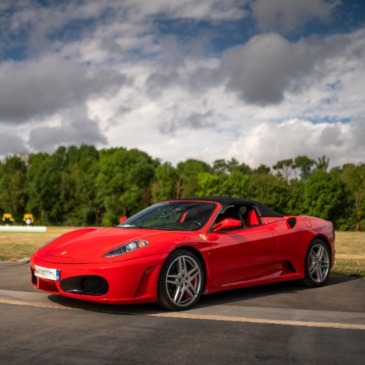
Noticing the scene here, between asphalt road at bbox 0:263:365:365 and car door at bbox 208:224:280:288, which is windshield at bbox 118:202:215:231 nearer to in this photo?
car door at bbox 208:224:280:288

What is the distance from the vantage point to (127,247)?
5832 millimetres

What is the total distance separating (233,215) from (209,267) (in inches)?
45.3

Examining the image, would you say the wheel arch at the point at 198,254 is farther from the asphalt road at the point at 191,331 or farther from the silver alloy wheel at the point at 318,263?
the silver alloy wheel at the point at 318,263

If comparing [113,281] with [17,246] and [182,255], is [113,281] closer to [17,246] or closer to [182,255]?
[182,255]

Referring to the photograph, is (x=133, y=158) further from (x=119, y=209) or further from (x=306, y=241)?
(x=306, y=241)

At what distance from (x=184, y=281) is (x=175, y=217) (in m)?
1.20

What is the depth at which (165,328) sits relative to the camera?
4.99 m

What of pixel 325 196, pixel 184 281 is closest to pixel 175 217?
pixel 184 281

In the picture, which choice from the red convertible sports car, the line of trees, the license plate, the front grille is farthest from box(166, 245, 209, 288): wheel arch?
the line of trees

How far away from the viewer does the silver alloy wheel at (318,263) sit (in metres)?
7.95

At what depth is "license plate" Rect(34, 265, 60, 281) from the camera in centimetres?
589

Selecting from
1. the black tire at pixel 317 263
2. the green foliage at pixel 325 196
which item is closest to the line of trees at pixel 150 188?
the green foliage at pixel 325 196

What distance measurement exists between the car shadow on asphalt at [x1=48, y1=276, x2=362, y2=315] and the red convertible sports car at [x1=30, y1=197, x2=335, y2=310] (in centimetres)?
17

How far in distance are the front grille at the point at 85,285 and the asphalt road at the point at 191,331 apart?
0.20m
